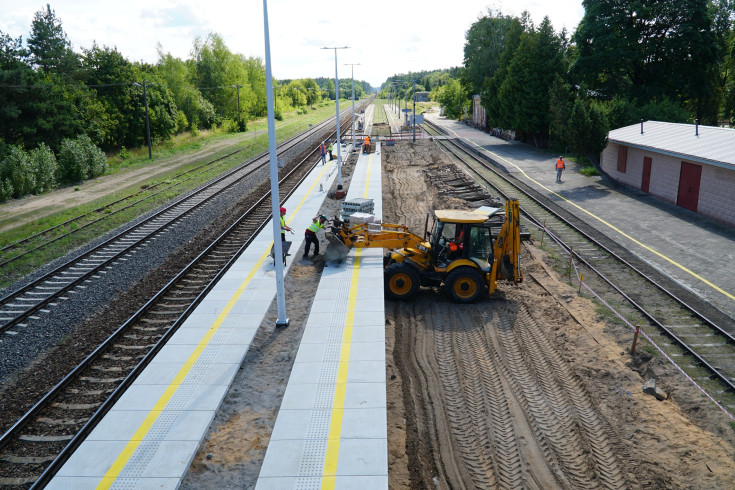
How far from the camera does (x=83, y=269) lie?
1708cm

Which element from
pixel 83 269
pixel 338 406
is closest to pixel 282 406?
pixel 338 406

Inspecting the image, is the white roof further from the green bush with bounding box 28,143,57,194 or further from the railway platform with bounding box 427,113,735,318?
the green bush with bounding box 28,143,57,194

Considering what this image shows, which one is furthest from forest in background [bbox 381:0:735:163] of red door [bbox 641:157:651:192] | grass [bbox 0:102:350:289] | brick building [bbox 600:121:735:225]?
grass [bbox 0:102:350:289]

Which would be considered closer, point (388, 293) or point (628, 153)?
point (388, 293)

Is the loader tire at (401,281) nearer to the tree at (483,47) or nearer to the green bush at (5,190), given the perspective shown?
the green bush at (5,190)

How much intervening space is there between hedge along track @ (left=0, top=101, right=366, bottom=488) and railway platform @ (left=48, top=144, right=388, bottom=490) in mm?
327

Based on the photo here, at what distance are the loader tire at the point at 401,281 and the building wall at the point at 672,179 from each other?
623 inches

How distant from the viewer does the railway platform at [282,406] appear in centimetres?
783

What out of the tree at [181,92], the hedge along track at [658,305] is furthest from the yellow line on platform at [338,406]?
the tree at [181,92]

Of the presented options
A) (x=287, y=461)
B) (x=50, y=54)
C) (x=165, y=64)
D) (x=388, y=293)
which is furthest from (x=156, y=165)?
(x=287, y=461)

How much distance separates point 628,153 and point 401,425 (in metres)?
27.4

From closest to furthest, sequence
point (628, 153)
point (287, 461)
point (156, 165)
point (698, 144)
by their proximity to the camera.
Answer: point (287, 461), point (698, 144), point (628, 153), point (156, 165)

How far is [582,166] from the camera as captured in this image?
1475 inches

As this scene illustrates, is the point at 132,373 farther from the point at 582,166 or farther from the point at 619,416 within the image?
the point at 582,166
